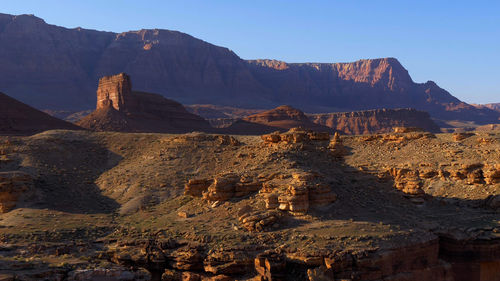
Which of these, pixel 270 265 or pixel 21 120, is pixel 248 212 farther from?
pixel 21 120

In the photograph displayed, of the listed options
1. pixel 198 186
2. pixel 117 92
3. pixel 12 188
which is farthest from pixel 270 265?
pixel 117 92

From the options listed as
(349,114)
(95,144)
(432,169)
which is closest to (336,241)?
(432,169)

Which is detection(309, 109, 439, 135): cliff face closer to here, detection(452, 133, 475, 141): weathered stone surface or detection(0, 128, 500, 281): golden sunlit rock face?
detection(452, 133, 475, 141): weathered stone surface

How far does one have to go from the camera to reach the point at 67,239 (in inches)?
869

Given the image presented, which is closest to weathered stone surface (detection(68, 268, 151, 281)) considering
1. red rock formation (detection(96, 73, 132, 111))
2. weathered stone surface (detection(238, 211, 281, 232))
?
weathered stone surface (detection(238, 211, 281, 232))

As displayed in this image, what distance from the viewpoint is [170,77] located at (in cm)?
16175

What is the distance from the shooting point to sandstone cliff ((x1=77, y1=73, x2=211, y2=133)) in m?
69.2

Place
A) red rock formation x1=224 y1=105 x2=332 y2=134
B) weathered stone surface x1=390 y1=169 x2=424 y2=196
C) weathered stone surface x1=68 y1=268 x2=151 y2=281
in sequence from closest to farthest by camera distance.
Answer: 1. weathered stone surface x1=68 y1=268 x2=151 y2=281
2. weathered stone surface x1=390 y1=169 x2=424 y2=196
3. red rock formation x1=224 y1=105 x2=332 y2=134

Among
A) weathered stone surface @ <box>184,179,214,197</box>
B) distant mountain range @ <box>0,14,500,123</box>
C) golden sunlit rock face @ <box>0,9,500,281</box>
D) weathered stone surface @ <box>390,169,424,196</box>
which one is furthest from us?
distant mountain range @ <box>0,14,500,123</box>

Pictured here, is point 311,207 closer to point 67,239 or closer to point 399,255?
point 399,255

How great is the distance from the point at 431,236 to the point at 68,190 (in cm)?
1904

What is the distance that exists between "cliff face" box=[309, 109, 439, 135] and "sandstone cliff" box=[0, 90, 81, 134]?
2254 inches

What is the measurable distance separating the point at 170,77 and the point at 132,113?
90.8m

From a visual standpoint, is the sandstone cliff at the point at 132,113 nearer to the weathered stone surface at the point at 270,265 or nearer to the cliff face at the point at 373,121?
the cliff face at the point at 373,121
